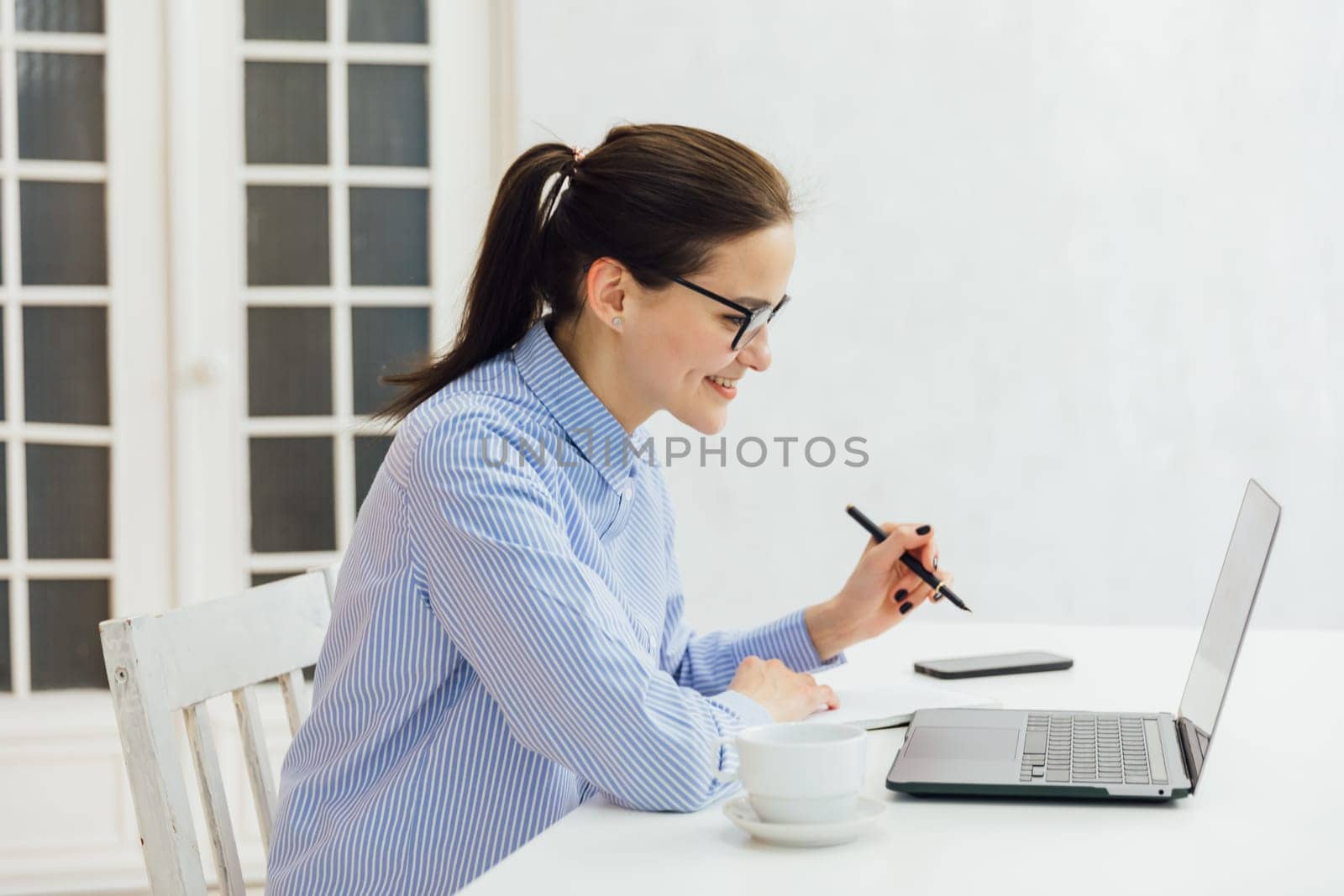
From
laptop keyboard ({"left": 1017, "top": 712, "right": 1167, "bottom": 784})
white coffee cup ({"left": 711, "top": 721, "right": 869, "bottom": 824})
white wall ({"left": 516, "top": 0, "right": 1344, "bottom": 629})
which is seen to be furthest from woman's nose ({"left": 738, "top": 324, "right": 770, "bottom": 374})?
white wall ({"left": 516, "top": 0, "right": 1344, "bottom": 629})

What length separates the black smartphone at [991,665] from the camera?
154cm

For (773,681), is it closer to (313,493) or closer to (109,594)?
(313,493)

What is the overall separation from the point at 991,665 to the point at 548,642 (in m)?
0.70

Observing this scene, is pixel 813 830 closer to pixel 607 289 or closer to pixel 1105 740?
pixel 1105 740

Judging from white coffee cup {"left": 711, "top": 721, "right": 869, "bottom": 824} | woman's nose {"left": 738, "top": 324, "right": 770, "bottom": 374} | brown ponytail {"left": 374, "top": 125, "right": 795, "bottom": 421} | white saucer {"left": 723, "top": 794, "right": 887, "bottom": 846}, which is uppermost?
brown ponytail {"left": 374, "top": 125, "right": 795, "bottom": 421}

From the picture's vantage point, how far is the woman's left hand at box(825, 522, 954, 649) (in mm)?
1510

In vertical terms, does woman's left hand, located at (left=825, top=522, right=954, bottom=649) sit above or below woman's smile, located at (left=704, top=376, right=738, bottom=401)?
below

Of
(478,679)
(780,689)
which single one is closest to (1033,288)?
(780,689)

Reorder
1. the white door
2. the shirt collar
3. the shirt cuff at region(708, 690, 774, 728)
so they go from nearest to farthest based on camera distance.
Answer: the shirt cuff at region(708, 690, 774, 728), the shirt collar, the white door

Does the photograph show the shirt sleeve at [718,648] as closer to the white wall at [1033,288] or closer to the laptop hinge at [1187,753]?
the laptop hinge at [1187,753]

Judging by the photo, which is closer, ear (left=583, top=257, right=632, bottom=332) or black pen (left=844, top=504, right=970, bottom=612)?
ear (left=583, top=257, right=632, bottom=332)

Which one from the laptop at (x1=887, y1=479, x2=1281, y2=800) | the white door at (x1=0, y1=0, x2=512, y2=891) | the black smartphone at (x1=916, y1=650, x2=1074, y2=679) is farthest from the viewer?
the white door at (x1=0, y1=0, x2=512, y2=891)

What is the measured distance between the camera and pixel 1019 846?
883mm

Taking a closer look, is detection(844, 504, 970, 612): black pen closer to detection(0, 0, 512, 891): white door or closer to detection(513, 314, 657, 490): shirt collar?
detection(513, 314, 657, 490): shirt collar
